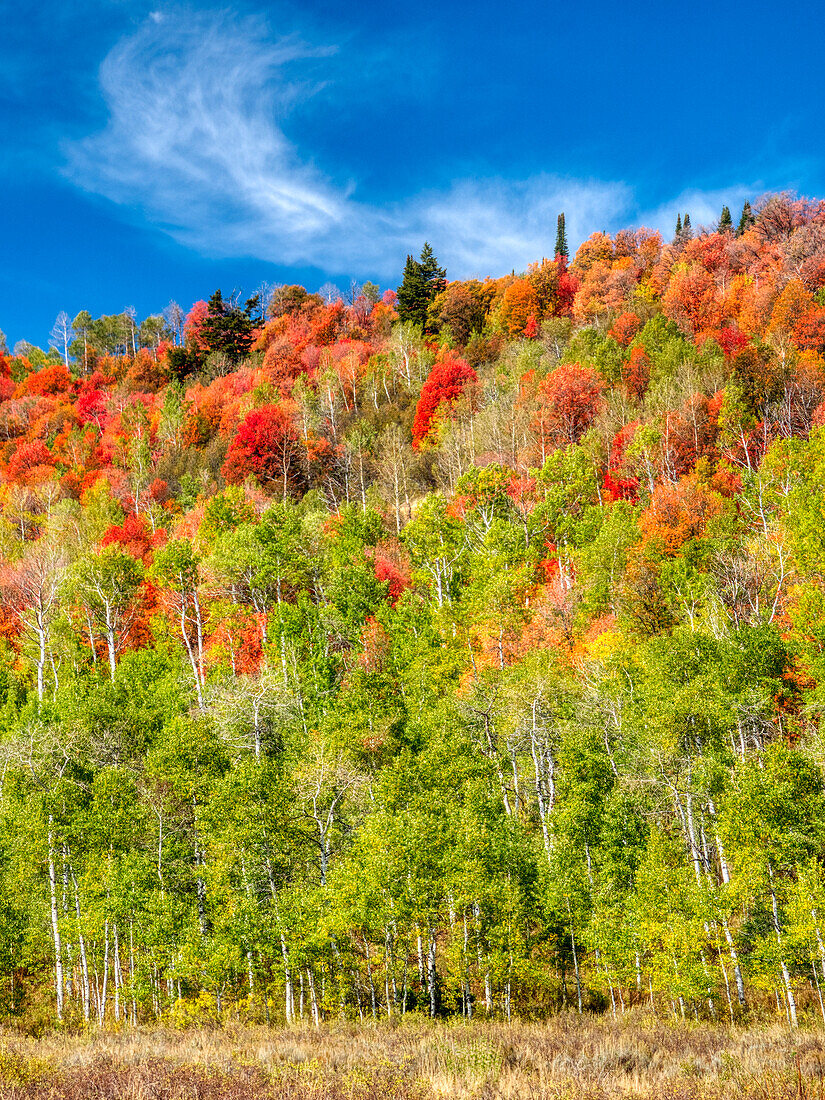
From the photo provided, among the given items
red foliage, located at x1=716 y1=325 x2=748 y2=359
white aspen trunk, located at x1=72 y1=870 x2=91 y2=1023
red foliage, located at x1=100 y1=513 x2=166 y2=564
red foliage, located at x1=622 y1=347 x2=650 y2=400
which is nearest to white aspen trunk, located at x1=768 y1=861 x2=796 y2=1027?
white aspen trunk, located at x1=72 y1=870 x2=91 y2=1023

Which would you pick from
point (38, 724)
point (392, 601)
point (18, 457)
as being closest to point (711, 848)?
point (392, 601)

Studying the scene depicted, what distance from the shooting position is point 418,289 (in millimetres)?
117438

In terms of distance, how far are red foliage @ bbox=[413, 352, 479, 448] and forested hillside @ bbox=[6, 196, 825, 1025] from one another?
1.78ft

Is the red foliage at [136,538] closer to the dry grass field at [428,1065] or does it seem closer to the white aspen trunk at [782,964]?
the dry grass field at [428,1065]

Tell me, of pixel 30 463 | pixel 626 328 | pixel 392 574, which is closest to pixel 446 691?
pixel 392 574

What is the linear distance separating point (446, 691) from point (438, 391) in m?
52.1

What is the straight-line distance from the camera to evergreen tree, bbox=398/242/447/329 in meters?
116

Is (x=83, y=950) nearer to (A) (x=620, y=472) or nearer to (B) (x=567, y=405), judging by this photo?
(A) (x=620, y=472)

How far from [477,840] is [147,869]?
16480 mm

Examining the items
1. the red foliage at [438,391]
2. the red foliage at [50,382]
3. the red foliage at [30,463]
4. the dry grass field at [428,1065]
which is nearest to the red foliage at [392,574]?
the red foliage at [438,391]

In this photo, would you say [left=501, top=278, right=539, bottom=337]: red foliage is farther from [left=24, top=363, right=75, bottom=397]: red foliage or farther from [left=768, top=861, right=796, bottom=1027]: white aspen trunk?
[left=768, top=861, right=796, bottom=1027]: white aspen trunk

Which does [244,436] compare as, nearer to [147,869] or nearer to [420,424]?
[420,424]

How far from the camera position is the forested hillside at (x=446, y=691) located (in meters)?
31.7

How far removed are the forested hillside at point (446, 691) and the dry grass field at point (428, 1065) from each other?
6.85 meters
